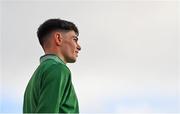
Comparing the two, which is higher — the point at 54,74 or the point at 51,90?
the point at 54,74

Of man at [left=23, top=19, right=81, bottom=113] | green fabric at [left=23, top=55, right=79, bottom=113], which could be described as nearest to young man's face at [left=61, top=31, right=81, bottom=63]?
man at [left=23, top=19, right=81, bottom=113]

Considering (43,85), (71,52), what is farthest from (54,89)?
(71,52)

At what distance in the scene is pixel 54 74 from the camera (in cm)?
657

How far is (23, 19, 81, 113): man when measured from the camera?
652 centimetres

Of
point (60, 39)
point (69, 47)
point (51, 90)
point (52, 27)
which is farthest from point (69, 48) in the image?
point (51, 90)

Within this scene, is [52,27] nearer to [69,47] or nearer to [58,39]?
[58,39]

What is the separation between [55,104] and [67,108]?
0.16 m

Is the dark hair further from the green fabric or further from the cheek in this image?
the green fabric

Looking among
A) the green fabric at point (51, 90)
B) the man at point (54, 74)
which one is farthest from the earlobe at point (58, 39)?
the green fabric at point (51, 90)

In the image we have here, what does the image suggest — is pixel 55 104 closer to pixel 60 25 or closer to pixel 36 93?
pixel 36 93

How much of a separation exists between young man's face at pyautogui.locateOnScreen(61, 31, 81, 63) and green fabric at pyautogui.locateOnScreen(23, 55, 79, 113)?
0.16 metres

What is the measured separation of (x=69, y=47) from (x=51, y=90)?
2.10 ft

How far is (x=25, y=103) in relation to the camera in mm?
6840

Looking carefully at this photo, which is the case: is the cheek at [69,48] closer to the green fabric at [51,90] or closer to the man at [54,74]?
the man at [54,74]
